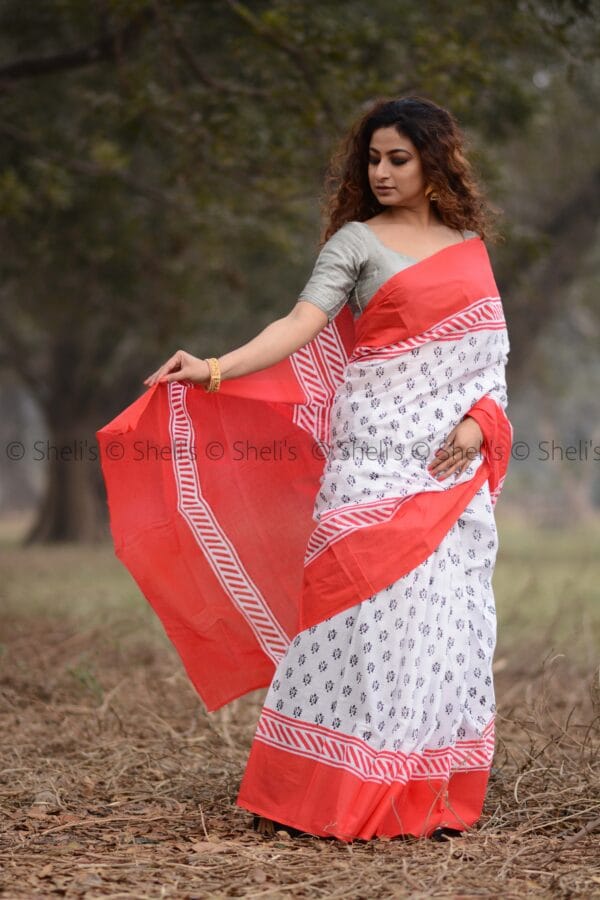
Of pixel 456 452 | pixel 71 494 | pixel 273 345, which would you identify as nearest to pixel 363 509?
pixel 456 452

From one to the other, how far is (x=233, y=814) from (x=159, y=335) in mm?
7413

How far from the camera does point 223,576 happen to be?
11.3ft

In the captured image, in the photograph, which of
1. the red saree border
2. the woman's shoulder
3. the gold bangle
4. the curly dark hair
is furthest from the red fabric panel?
the curly dark hair

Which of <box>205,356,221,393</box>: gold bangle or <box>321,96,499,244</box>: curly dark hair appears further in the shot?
<box>321,96,499,244</box>: curly dark hair

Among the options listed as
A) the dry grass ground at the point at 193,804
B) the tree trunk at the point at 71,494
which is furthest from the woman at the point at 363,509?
the tree trunk at the point at 71,494

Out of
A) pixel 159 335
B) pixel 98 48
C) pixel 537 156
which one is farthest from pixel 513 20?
pixel 537 156

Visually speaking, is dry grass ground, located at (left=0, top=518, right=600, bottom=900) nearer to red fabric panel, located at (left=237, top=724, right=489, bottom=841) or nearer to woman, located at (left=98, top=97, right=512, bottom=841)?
red fabric panel, located at (left=237, top=724, right=489, bottom=841)

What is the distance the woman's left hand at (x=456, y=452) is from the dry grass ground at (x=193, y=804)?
0.72m

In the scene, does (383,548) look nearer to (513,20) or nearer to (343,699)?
(343,699)

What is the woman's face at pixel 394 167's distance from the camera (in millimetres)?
3223

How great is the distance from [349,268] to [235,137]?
378 cm

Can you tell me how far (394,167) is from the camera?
10.6ft

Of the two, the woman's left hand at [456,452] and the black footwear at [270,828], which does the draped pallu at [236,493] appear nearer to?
the woman's left hand at [456,452]

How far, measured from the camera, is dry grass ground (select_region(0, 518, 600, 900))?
2650 mm
